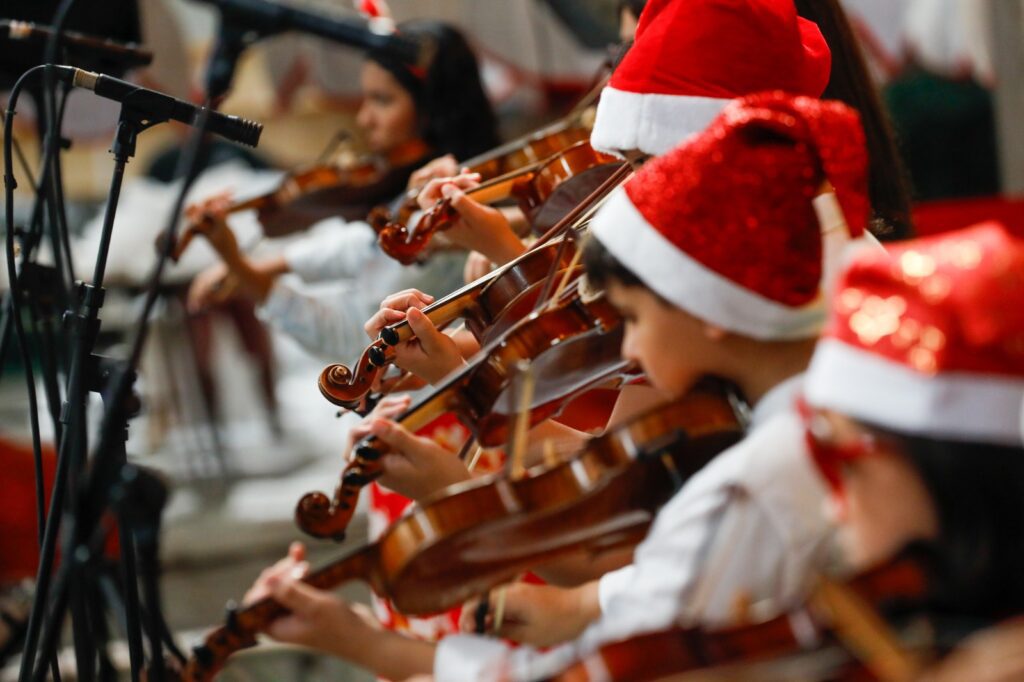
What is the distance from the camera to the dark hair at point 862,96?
4.92ft

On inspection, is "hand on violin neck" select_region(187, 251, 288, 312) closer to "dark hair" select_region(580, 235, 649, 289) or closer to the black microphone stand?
the black microphone stand

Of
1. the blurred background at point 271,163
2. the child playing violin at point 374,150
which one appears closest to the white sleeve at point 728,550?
the child playing violin at point 374,150

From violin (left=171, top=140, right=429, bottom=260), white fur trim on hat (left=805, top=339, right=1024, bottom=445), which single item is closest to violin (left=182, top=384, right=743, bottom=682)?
white fur trim on hat (left=805, top=339, right=1024, bottom=445)

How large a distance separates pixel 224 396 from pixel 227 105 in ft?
3.37

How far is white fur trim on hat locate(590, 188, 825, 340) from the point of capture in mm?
934

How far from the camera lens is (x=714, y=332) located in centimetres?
94

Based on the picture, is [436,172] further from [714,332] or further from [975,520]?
[975,520]

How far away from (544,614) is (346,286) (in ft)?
4.35

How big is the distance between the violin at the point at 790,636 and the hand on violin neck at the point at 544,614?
28 cm

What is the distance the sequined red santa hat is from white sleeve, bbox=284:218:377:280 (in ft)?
3.45

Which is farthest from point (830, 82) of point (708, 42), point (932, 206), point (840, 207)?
point (932, 206)

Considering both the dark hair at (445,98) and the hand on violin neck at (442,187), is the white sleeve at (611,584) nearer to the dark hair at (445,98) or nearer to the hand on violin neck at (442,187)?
the hand on violin neck at (442,187)

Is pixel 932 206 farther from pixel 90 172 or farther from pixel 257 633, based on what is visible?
pixel 90 172

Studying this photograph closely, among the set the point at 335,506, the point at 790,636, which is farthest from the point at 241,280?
the point at 790,636
